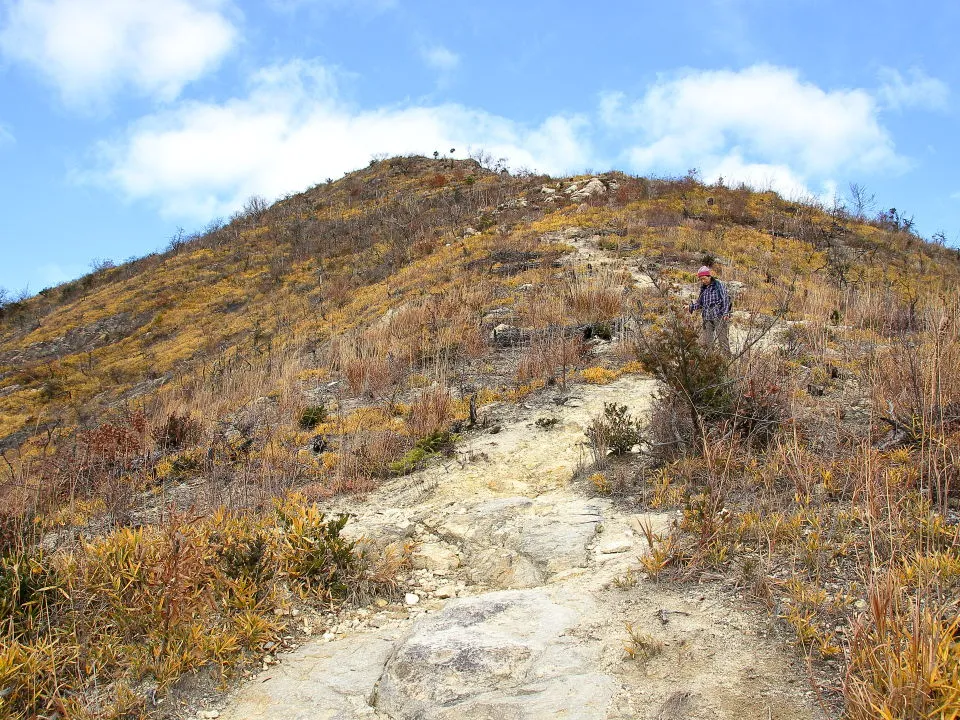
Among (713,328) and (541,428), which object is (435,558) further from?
(713,328)

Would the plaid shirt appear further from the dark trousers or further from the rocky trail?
the rocky trail

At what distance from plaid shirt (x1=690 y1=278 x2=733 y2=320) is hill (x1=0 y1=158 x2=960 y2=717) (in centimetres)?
41

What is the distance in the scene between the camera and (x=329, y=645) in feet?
11.6

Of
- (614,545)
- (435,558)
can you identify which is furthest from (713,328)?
(435,558)

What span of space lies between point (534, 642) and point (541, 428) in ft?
12.5


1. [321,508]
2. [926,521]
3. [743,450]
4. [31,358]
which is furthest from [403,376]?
[31,358]

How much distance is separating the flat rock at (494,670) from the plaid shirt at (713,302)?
5708mm

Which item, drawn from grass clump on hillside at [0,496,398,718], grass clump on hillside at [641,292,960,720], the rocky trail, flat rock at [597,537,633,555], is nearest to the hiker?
grass clump on hillside at [641,292,960,720]

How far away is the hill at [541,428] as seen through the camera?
3080mm

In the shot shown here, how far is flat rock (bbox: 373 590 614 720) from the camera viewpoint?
2.74 m

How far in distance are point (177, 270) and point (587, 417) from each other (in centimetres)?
2408

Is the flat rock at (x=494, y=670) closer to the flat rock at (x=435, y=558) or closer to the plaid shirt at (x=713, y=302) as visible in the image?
the flat rock at (x=435, y=558)

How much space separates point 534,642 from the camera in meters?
3.14

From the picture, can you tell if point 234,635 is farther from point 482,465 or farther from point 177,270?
point 177,270
